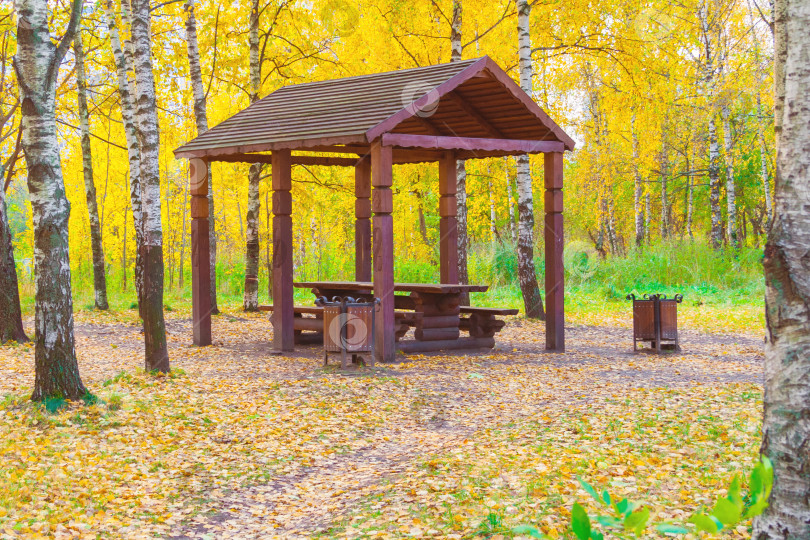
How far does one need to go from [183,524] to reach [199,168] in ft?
26.3

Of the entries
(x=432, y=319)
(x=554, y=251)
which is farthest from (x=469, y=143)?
(x=432, y=319)

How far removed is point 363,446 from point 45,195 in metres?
3.65

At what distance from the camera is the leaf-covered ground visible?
15.1 feet

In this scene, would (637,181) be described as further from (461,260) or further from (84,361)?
(84,361)

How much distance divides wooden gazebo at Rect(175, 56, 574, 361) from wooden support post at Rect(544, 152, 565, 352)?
16 mm

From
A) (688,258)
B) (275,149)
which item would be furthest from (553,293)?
(688,258)

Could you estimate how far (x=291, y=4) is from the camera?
1720cm

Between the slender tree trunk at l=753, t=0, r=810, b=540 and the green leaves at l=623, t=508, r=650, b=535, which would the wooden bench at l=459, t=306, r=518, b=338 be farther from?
the green leaves at l=623, t=508, r=650, b=535

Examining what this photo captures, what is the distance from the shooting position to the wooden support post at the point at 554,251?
36.6 ft

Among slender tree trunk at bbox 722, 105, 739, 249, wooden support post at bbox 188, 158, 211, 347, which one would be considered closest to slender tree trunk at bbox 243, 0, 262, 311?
wooden support post at bbox 188, 158, 211, 347

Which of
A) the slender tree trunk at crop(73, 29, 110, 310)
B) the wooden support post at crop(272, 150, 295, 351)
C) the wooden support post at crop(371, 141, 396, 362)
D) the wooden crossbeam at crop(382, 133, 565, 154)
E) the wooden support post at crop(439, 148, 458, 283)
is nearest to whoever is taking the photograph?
→ the wooden support post at crop(371, 141, 396, 362)

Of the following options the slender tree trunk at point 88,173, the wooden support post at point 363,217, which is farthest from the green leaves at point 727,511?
the slender tree trunk at point 88,173

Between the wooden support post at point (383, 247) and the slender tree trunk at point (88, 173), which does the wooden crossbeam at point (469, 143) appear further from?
the slender tree trunk at point (88, 173)

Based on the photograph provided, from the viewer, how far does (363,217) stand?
13852mm
